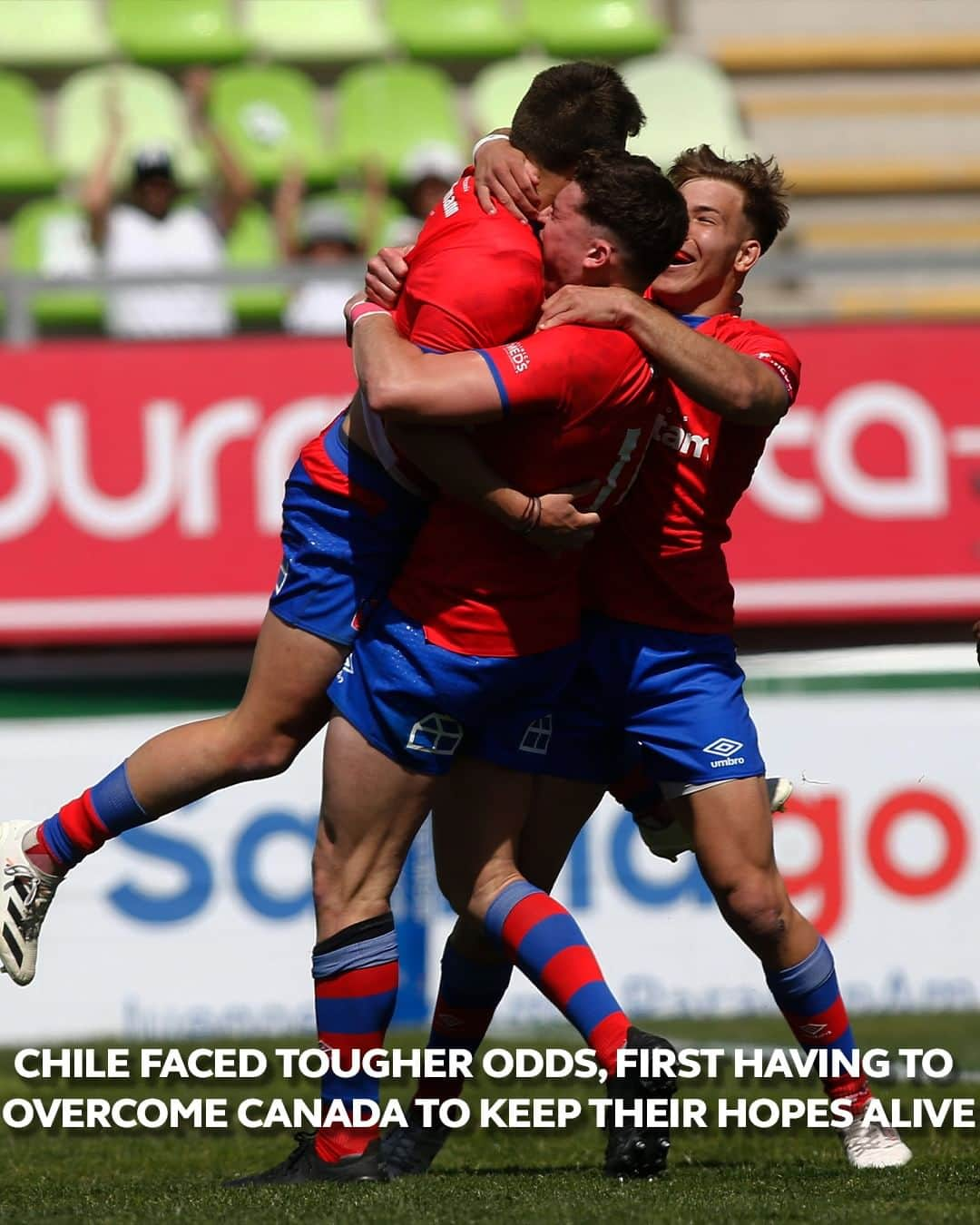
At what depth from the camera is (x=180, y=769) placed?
433 cm

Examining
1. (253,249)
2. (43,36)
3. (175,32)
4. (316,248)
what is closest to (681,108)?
(253,249)

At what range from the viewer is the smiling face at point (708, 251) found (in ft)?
14.5

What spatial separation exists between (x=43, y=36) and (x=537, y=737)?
8.28 metres

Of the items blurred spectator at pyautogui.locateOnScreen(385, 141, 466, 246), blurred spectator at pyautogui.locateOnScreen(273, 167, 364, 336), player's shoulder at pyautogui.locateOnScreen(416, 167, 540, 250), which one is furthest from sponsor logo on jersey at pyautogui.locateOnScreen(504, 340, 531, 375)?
blurred spectator at pyautogui.locateOnScreen(385, 141, 466, 246)

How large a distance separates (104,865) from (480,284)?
4.18 m

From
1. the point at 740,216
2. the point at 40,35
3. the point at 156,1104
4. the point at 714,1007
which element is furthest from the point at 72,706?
the point at 40,35

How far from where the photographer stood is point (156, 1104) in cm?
608

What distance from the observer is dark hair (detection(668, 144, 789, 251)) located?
4453 millimetres

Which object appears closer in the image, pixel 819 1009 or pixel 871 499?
pixel 819 1009

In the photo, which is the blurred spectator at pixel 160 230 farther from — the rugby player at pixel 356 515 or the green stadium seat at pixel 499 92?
the rugby player at pixel 356 515

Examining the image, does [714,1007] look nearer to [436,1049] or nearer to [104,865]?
[104,865]

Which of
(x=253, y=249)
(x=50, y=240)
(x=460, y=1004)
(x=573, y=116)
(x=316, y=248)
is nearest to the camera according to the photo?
(x=573, y=116)

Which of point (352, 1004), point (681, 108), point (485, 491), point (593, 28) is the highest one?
point (593, 28)

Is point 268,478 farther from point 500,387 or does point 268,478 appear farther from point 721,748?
point 500,387
